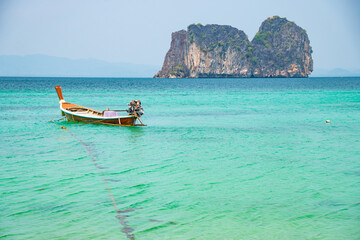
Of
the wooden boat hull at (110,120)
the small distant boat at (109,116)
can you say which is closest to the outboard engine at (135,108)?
the small distant boat at (109,116)

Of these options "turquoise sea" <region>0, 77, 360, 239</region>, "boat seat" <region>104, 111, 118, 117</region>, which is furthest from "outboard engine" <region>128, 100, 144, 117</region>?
"turquoise sea" <region>0, 77, 360, 239</region>

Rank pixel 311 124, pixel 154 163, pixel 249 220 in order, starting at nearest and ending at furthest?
pixel 249 220 → pixel 154 163 → pixel 311 124

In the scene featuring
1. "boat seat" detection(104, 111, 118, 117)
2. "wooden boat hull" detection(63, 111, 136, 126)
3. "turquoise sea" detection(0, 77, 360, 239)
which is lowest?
"turquoise sea" detection(0, 77, 360, 239)

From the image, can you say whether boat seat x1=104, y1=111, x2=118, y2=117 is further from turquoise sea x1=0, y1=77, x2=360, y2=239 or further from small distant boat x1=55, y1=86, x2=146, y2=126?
turquoise sea x1=0, y1=77, x2=360, y2=239

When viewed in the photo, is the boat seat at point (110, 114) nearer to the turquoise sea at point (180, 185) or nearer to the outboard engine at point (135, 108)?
the outboard engine at point (135, 108)

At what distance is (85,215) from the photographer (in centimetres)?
931

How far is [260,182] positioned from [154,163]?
4349 mm

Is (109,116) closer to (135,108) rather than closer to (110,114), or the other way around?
(110,114)

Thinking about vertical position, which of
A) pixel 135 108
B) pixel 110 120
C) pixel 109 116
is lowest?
pixel 110 120

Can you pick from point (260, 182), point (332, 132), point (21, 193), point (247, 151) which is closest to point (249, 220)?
point (260, 182)

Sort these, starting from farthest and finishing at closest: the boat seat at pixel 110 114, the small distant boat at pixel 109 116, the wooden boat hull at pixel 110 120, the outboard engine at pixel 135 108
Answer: the boat seat at pixel 110 114 < the wooden boat hull at pixel 110 120 < the small distant boat at pixel 109 116 < the outboard engine at pixel 135 108

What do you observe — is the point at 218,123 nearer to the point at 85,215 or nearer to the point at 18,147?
the point at 18,147

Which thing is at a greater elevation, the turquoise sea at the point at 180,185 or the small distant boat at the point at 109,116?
the small distant boat at the point at 109,116

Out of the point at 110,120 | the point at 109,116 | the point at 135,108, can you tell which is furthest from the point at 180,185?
the point at 109,116
